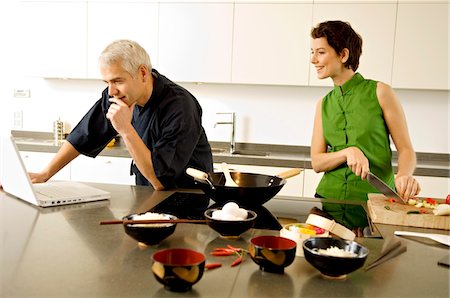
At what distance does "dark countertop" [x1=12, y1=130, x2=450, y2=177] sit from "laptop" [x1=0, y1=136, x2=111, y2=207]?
69.0 inches

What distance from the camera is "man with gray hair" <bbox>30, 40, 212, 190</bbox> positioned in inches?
73.3

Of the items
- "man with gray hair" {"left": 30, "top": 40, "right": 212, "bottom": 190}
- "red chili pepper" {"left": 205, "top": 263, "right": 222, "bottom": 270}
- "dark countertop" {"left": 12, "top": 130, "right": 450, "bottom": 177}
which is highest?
"man with gray hair" {"left": 30, "top": 40, "right": 212, "bottom": 190}

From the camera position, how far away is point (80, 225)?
1362mm

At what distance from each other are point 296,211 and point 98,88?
296cm

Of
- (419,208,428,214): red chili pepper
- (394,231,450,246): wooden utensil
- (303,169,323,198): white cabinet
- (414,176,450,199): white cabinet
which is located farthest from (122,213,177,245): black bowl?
(414,176,450,199): white cabinet

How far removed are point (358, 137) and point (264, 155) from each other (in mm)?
1821

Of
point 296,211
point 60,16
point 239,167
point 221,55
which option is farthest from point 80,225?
point 60,16

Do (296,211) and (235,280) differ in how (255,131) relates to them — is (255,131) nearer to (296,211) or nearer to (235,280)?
(296,211)

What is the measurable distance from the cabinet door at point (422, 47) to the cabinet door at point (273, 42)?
663 mm

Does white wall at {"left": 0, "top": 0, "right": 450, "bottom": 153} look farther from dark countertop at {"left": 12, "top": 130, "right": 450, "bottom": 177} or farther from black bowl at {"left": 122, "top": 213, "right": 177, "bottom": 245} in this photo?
black bowl at {"left": 122, "top": 213, "right": 177, "bottom": 245}

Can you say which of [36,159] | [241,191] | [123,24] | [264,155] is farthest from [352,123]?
[36,159]

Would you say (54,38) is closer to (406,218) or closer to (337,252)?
(406,218)

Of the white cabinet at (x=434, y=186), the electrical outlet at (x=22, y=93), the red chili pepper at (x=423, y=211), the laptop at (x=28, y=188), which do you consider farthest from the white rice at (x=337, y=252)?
the electrical outlet at (x=22, y=93)

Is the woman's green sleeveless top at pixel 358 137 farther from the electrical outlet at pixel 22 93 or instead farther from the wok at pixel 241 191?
the electrical outlet at pixel 22 93
